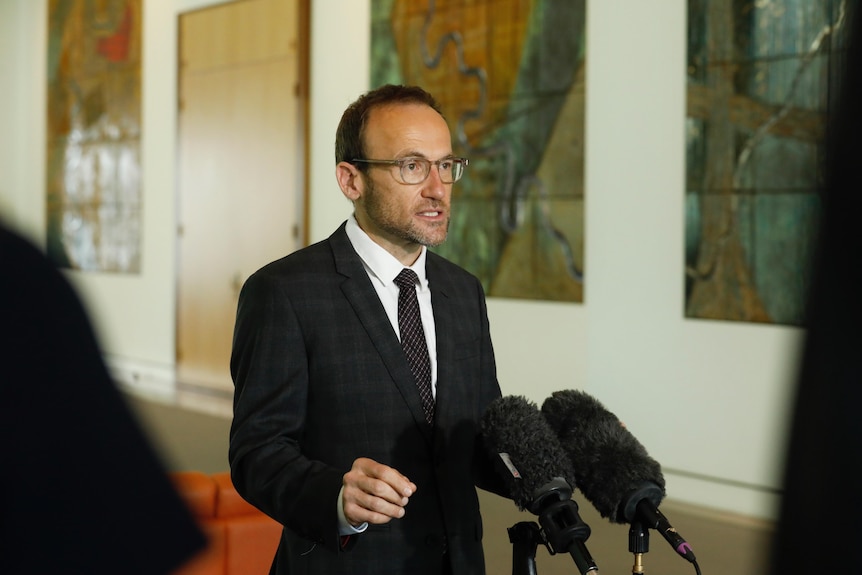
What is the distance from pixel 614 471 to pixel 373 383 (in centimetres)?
64


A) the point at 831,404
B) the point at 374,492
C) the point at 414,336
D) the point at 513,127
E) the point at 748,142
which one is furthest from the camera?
the point at 513,127

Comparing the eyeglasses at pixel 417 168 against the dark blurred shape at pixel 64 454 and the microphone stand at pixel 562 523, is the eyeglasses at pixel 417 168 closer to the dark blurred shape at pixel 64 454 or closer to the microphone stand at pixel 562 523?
the microphone stand at pixel 562 523

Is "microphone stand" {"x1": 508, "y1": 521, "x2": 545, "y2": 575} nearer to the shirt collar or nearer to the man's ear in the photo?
the shirt collar

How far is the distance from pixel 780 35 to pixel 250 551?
428 centimetres

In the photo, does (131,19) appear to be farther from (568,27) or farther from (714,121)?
(714,121)

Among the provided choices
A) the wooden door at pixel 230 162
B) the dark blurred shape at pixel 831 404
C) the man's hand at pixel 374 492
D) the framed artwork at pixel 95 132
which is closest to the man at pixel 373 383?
the man's hand at pixel 374 492

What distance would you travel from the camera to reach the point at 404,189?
8.96 feet

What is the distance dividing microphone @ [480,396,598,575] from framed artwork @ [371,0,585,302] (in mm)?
5098

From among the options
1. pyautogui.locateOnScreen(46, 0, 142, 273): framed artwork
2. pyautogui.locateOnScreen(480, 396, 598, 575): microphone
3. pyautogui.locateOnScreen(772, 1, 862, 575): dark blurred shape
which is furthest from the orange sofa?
pyautogui.locateOnScreen(46, 0, 142, 273): framed artwork

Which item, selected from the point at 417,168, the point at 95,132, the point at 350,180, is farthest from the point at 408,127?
the point at 95,132

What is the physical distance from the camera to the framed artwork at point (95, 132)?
499 inches

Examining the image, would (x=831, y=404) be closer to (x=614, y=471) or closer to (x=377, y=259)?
(x=614, y=471)

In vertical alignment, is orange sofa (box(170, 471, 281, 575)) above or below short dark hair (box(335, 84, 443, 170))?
below

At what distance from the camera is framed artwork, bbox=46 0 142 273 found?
499 inches
